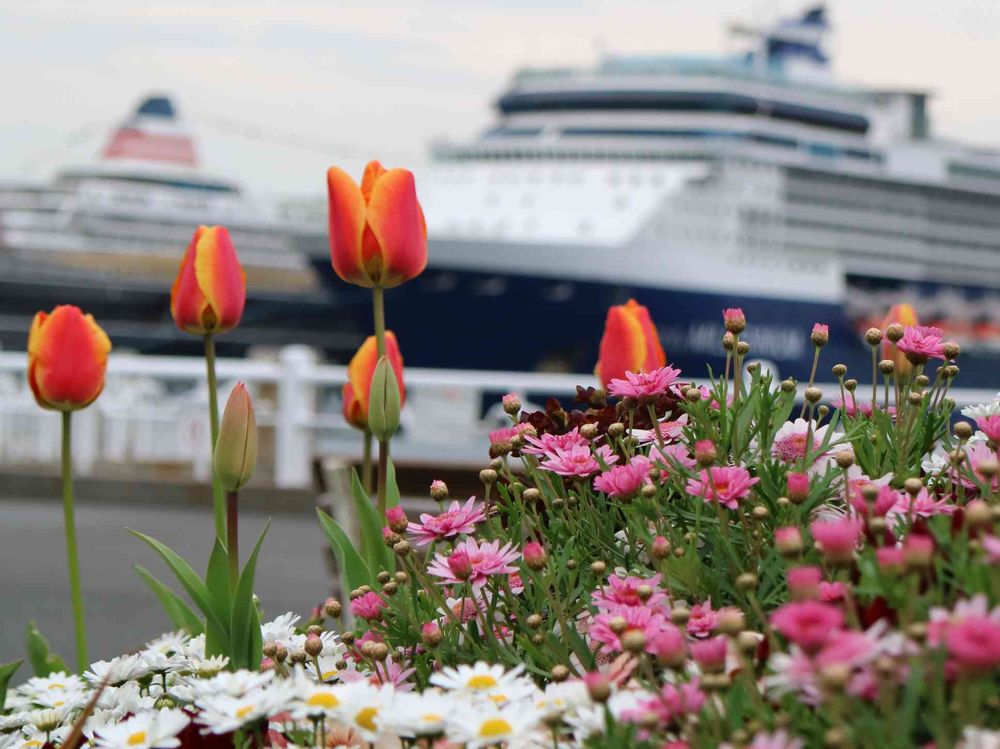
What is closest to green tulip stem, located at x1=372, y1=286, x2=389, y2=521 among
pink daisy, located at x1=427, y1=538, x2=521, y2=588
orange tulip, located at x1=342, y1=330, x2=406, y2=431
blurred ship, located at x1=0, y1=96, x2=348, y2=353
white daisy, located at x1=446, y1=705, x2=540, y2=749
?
orange tulip, located at x1=342, y1=330, x2=406, y2=431

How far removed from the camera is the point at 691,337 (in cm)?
2612

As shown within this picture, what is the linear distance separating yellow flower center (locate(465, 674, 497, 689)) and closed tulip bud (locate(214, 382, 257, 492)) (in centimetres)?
50

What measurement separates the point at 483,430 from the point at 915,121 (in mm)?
25313

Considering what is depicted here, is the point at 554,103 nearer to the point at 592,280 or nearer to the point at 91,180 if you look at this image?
the point at 592,280

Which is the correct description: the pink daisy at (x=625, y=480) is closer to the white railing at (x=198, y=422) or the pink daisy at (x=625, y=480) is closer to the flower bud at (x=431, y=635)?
the flower bud at (x=431, y=635)

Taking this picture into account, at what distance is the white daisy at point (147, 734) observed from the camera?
46.9 inches

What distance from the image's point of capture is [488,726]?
1061 millimetres

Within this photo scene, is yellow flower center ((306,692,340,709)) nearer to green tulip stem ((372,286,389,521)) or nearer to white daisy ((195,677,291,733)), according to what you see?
white daisy ((195,677,291,733))

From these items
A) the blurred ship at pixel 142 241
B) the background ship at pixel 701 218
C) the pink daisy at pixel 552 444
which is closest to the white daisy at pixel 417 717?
the pink daisy at pixel 552 444

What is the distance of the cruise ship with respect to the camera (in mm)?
25672

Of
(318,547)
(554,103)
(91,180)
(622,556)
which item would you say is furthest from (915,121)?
(622,556)

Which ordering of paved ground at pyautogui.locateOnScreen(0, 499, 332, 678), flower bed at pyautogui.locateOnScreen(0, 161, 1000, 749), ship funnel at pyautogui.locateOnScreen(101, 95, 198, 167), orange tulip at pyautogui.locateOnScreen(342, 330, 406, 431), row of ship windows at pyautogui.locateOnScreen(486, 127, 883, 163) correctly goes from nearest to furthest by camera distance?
flower bed at pyautogui.locateOnScreen(0, 161, 1000, 749), orange tulip at pyautogui.locateOnScreen(342, 330, 406, 431), paved ground at pyautogui.locateOnScreen(0, 499, 332, 678), row of ship windows at pyautogui.locateOnScreen(486, 127, 883, 163), ship funnel at pyautogui.locateOnScreen(101, 95, 198, 167)

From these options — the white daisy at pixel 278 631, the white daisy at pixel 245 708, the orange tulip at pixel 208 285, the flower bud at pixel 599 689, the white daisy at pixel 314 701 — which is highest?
the orange tulip at pixel 208 285

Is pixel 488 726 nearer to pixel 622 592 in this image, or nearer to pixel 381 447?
pixel 622 592
